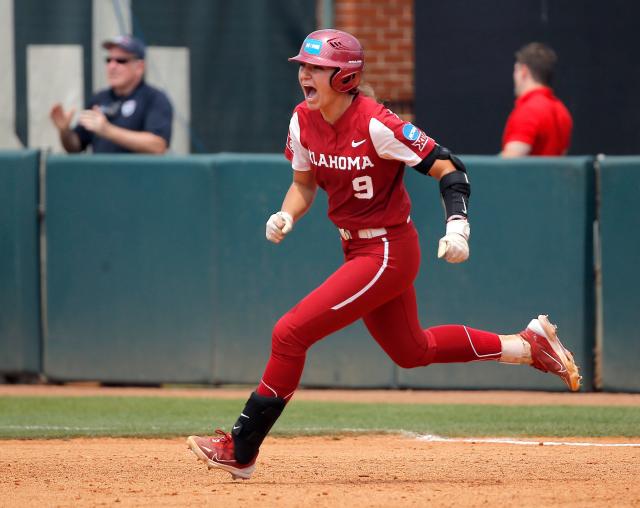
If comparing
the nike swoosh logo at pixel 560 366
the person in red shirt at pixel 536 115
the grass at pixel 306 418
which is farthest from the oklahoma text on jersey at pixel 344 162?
the person in red shirt at pixel 536 115

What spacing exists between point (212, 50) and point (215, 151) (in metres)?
0.91

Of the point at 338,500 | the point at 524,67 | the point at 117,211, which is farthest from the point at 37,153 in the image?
the point at 338,500

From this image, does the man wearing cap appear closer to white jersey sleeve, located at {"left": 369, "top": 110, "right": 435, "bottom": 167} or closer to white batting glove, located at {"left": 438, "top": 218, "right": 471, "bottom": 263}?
white jersey sleeve, located at {"left": 369, "top": 110, "right": 435, "bottom": 167}

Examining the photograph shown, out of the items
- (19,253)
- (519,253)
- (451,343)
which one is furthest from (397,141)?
(19,253)

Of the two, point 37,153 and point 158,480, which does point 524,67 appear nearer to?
point 37,153

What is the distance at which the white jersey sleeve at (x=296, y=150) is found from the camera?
575 centimetres

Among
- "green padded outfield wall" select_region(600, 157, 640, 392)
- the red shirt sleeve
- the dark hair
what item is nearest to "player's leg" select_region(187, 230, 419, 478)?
"green padded outfield wall" select_region(600, 157, 640, 392)

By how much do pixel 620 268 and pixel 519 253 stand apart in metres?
0.72

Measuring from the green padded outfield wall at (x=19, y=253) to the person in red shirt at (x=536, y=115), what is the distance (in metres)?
3.58

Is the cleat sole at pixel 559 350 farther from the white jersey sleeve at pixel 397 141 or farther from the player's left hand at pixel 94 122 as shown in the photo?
the player's left hand at pixel 94 122

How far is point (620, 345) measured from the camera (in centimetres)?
901

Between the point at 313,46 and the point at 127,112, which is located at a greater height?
the point at 313,46

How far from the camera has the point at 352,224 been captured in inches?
220

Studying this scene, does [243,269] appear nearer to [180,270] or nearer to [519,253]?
[180,270]
